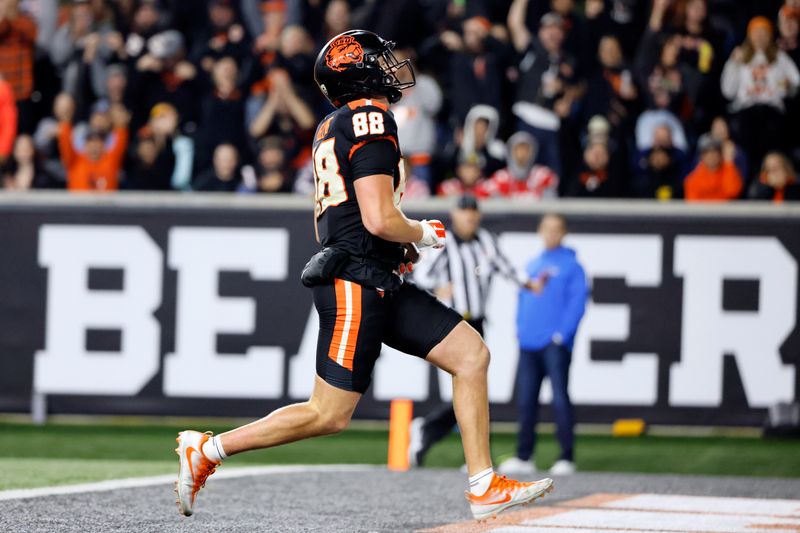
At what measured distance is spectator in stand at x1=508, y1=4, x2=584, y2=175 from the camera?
1377 cm

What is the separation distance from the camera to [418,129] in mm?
13789

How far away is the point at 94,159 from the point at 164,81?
1.53 meters

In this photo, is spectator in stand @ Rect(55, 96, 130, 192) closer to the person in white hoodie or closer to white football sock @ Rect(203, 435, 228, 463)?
the person in white hoodie

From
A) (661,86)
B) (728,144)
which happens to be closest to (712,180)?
(728,144)

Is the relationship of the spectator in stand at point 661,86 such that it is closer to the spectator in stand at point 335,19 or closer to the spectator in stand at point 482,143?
the spectator in stand at point 482,143

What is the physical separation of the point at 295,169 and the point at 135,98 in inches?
87.4

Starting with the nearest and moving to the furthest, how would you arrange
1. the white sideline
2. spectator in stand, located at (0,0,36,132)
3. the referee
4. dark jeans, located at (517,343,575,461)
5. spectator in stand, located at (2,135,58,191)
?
the white sideline
dark jeans, located at (517,343,575,461)
the referee
spectator in stand, located at (2,135,58,191)
spectator in stand, located at (0,0,36,132)

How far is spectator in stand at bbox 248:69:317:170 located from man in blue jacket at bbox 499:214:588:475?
4.48 m

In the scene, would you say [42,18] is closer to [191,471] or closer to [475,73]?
[475,73]

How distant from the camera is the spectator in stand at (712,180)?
1310cm

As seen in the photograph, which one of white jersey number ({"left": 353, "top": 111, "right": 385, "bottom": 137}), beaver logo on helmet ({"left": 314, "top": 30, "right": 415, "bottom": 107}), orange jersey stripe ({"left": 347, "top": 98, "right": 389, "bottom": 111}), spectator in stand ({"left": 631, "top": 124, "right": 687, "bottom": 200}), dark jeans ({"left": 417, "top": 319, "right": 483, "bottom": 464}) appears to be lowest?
dark jeans ({"left": 417, "top": 319, "right": 483, "bottom": 464})

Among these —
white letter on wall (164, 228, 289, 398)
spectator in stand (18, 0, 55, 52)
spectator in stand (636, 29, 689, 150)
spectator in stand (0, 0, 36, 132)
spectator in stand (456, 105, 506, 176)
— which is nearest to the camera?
white letter on wall (164, 228, 289, 398)

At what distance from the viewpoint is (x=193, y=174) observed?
546 inches

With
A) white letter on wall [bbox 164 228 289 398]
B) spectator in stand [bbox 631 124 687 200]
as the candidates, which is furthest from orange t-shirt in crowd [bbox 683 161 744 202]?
white letter on wall [bbox 164 228 289 398]
